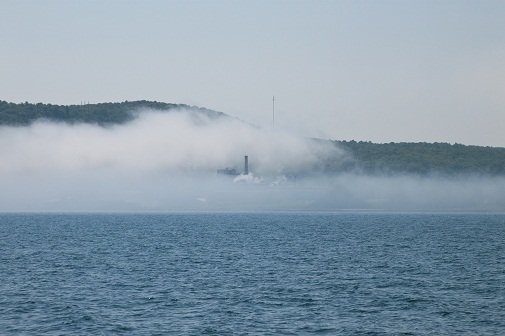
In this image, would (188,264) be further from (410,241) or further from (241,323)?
(410,241)

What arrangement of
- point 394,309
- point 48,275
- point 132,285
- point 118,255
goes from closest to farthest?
point 394,309
point 132,285
point 48,275
point 118,255

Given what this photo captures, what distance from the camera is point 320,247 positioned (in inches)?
5276

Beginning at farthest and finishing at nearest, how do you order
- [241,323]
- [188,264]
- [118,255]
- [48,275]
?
1. [118,255]
2. [188,264]
3. [48,275]
4. [241,323]

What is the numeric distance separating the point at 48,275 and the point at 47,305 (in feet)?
74.7

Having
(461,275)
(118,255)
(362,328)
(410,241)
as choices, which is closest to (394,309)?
(362,328)

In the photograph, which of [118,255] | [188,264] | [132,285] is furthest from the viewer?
[118,255]

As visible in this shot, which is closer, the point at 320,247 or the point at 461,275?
the point at 461,275

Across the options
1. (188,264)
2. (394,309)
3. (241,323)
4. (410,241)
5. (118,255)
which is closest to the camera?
(241,323)

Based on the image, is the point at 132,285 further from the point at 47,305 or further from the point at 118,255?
the point at 118,255

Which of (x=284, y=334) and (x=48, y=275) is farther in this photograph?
(x=48, y=275)

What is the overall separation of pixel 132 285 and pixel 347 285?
76.3 ft

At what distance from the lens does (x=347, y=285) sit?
79.3 m

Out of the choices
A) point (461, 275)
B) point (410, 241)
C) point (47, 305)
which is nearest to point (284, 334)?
point (47, 305)

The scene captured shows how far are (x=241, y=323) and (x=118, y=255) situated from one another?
202 feet
